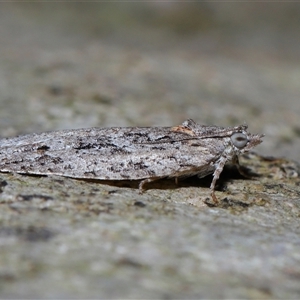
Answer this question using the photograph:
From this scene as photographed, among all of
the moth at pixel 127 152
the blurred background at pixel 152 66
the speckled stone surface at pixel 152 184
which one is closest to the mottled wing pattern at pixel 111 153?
the moth at pixel 127 152

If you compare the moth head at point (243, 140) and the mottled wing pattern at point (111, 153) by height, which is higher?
the moth head at point (243, 140)

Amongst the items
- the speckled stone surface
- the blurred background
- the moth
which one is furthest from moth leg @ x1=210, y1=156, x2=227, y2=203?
the blurred background

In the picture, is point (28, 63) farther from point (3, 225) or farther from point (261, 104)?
point (3, 225)

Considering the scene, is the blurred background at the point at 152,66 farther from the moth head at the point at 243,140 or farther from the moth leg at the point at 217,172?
the moth leg at the point at 217,172

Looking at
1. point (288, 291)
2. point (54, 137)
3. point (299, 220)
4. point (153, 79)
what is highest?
point (153, 79)

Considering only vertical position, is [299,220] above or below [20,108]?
below

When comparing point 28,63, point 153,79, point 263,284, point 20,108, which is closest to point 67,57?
point 28,63

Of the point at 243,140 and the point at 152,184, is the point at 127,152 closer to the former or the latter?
the point at 152,184
